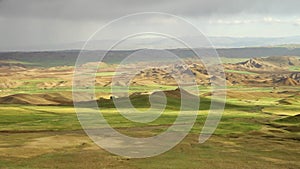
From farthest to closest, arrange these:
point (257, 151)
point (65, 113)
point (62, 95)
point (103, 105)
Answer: point (62, 95)
point (103, 105)
point (65, 113)
point (257, 151)

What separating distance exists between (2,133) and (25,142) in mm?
13395

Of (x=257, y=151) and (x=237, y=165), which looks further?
(x=257, y=151)

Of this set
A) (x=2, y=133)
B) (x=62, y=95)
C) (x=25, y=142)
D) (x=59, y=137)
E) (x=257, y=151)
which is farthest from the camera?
(x=62, y=95)

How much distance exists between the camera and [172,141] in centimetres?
6134

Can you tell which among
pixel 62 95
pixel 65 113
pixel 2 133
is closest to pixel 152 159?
pixel 2 133

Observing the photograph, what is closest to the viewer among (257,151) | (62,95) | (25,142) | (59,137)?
(257,151)

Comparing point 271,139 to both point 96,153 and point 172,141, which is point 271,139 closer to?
point 172,141

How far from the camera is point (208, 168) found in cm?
4178

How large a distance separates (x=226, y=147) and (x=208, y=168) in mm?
15566

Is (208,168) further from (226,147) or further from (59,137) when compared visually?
(59,137)

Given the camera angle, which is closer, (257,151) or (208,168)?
(208,168)

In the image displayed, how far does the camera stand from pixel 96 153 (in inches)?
1932

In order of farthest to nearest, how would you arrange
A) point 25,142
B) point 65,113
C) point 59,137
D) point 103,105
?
point 103,105 < point 65,113 < point 59,137 < point 25,142

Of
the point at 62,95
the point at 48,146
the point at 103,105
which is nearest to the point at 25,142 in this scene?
the point at 48,146
